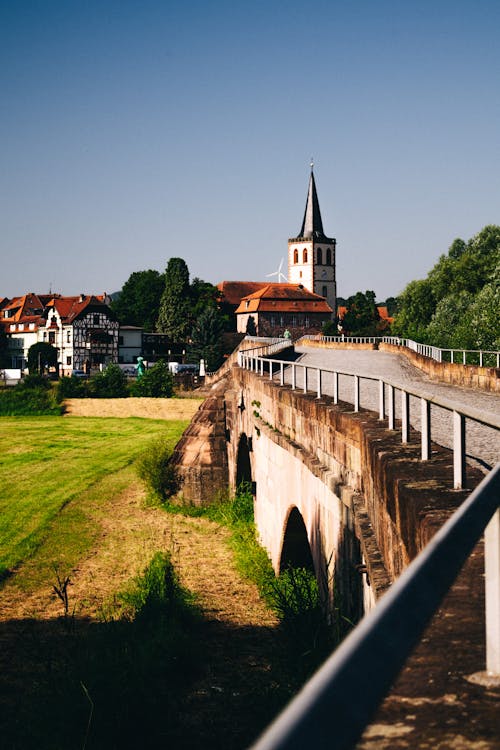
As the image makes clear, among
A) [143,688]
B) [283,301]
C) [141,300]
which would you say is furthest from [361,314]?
[143,688]

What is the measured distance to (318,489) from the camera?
10.6 m

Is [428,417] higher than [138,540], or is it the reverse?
[428,417]

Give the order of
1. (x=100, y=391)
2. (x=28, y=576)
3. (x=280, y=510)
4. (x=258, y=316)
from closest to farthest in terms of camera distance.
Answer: (x=280, y=510)
(x=28, y=576)
(x=100, y=391)
(x=258, y=316)

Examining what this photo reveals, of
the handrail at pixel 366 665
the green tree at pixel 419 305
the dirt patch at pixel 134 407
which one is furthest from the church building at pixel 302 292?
the handrail at pixel 366 665

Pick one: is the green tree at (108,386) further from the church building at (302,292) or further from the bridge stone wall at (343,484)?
the church building at (302,292)

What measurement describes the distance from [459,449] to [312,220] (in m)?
129

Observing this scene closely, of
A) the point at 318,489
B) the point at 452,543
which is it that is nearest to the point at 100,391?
the point at 318,489

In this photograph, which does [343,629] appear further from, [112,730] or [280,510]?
[280,510]

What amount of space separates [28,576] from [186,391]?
4308 centimetres

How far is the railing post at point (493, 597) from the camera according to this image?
7.48ft

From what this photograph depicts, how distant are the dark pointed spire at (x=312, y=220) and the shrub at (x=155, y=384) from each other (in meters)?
72.9

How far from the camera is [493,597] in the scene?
2359 millimetres

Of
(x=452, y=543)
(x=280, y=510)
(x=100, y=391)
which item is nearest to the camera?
(x=452, y=543)

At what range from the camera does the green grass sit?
2248 cm
